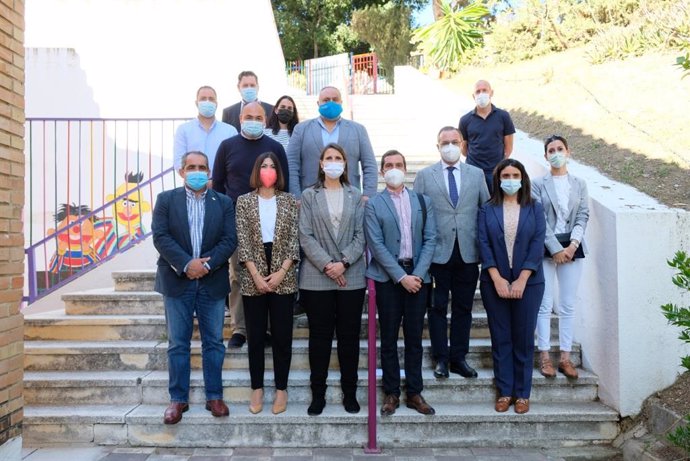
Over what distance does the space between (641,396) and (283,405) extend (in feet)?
9.05

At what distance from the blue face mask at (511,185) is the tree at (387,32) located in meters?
18.5

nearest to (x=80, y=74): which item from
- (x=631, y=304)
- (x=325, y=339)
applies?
(x=325, y=339)

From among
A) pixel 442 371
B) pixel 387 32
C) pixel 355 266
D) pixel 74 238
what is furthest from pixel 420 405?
pixel 387 32

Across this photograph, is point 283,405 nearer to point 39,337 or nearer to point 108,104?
point 39,337

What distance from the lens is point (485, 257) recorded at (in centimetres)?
434

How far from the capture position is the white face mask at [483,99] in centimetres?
542

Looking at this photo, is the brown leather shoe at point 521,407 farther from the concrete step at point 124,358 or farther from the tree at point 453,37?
the tree at point 453,37

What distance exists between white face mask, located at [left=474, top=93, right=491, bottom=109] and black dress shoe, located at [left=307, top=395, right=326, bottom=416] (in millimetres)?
3175

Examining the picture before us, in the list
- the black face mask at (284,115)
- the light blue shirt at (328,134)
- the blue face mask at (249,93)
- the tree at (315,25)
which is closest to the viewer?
the light blue shirt at (328,134)

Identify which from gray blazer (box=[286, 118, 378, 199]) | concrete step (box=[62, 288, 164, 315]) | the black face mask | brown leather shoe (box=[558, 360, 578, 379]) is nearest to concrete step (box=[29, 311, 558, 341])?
concrete step (box=[62, 288, 164, 315])

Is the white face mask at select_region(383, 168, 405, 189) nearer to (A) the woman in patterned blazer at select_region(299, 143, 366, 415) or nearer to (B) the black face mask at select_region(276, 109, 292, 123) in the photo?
(A) the woman in patterned blazer at select_region(299, 143, 366, 415)

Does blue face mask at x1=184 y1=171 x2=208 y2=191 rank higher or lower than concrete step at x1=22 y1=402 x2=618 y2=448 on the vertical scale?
higher

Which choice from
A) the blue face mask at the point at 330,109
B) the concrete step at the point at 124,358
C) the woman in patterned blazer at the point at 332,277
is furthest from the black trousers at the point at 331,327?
the blue face mask at the point at 330,109

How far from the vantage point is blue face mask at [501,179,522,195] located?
4.31 meters
